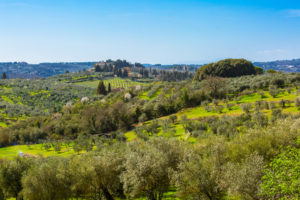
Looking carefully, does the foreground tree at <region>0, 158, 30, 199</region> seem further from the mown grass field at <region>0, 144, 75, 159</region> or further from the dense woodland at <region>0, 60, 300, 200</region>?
the mown grass field at <region>0, 144, 75, 159</region>

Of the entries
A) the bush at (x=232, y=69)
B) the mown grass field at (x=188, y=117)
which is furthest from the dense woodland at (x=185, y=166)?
the bush at (x=232, y=69)

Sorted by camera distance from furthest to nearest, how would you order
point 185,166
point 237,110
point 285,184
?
point 237,110 → point 185,166 → point 285,184

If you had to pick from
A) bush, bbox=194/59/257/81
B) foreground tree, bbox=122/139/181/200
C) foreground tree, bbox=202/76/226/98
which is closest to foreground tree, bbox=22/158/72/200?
foreground tree, bbox=122/139/181/200

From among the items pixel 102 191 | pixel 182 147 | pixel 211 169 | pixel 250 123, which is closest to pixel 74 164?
pixel 102 191

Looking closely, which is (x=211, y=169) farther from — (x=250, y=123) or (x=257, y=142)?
(x=250, y=123)

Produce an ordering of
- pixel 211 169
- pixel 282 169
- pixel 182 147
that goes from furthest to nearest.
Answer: pixel 182 147 → pixel 211 169 → pixel 282 169

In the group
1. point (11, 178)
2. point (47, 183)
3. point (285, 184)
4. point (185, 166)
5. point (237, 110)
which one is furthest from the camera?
point (237, 110)

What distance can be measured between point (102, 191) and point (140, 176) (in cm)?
1078

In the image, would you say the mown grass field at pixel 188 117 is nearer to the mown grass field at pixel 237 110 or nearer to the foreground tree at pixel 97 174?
the mown grass field at pixel 237 110

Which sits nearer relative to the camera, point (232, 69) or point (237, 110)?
point (237, 110)

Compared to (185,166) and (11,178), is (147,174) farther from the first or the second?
(11,178)

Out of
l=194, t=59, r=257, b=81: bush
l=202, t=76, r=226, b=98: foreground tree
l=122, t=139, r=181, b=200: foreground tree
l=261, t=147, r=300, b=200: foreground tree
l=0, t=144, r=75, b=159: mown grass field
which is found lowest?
l=0, t=144, r=75, b=159: mown grass field

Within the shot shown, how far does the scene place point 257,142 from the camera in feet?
85.5

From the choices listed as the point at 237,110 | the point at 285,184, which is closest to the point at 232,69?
the point at 237,110
